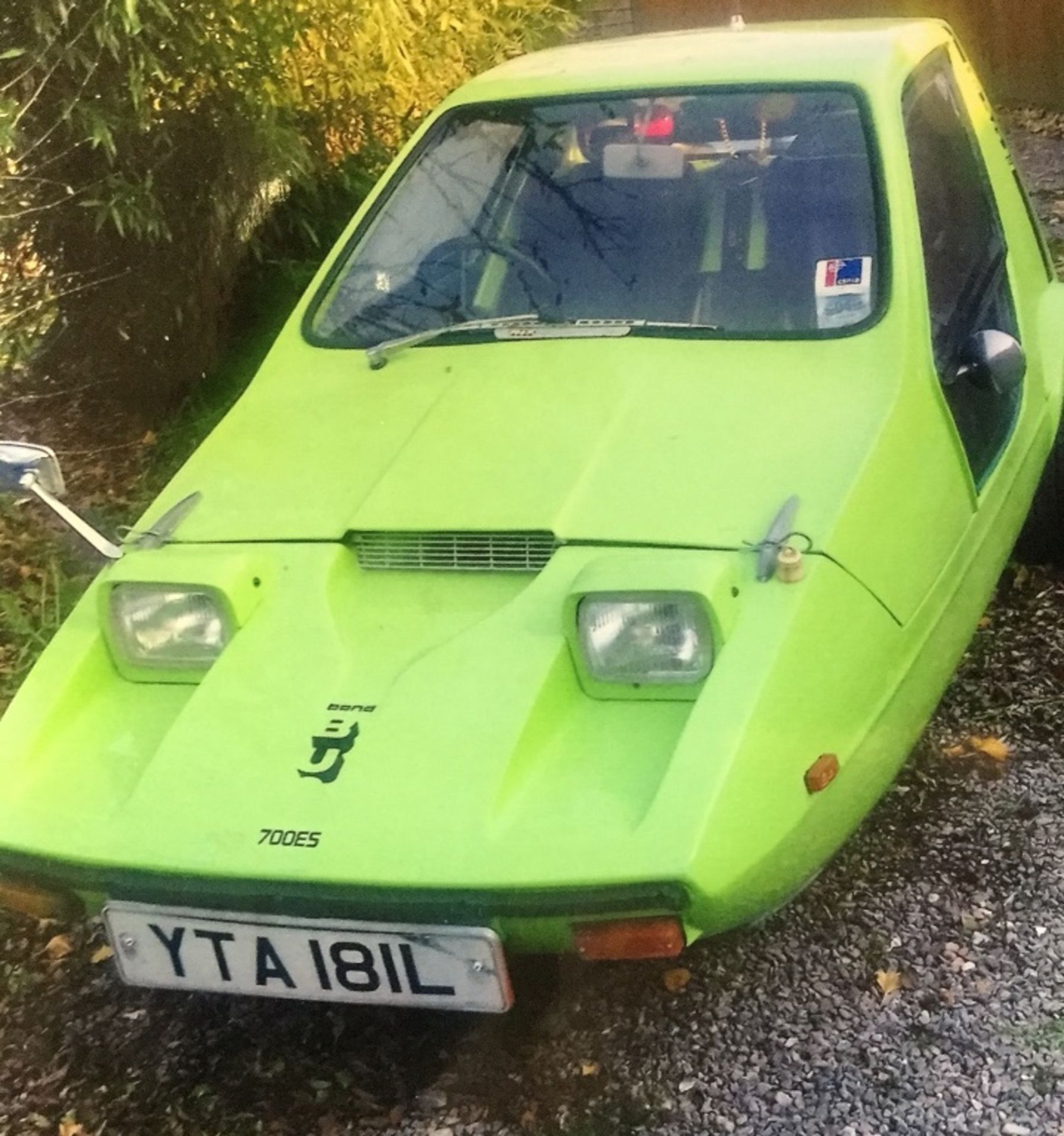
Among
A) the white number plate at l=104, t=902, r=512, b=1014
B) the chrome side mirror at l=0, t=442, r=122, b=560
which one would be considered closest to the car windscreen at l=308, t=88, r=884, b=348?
the chrome side mirror at l=0, t=442, r=122, b=560

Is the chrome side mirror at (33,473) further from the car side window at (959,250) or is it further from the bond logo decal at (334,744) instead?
the car side window at (959,250)

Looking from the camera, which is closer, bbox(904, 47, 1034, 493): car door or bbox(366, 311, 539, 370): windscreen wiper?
bbox(904, 47, 1034, 493): car door

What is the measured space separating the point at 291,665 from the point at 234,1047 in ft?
2.69

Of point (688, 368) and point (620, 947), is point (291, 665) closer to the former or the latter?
point (620, 947)

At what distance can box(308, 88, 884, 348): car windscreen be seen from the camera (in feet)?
10.3

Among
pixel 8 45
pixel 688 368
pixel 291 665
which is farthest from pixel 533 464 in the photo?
pixel 8 45

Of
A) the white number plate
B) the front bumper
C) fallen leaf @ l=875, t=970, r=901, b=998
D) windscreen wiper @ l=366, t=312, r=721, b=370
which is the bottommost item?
fallen leaf @ l=875, t=970, r=901, b=998

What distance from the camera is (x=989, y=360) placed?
9.98ft

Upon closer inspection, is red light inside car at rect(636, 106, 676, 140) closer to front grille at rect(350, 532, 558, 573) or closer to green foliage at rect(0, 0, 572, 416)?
front grille at rect(350, 532, 558, 573)

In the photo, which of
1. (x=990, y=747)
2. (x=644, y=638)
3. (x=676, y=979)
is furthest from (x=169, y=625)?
(x=990, y=747)

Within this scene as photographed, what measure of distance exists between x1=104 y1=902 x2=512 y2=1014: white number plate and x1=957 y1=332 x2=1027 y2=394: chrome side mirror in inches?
67.4

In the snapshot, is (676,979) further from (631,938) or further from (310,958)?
(310,958)

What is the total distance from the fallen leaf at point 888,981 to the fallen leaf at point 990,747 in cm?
80

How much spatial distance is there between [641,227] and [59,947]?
214cm
